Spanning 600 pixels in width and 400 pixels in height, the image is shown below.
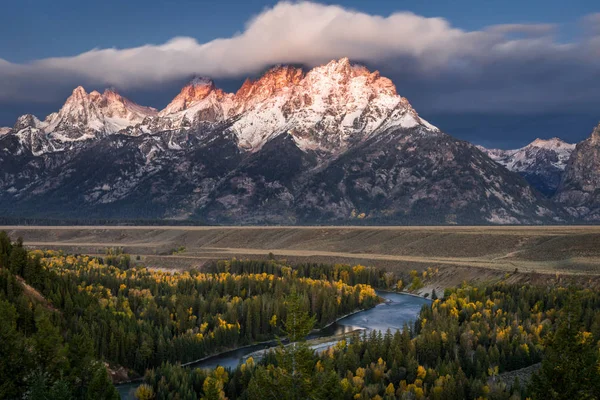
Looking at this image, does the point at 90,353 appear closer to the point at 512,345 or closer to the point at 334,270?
the point at 512,345

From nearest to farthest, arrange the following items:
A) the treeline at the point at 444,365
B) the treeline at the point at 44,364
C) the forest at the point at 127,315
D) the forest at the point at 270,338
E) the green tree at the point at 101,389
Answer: the treeline at the point at 444,365
the forest at the point at 270,338
the green tree at the point at 101,389
the treeline at the point at 44,364
the forest at the point at 127,315

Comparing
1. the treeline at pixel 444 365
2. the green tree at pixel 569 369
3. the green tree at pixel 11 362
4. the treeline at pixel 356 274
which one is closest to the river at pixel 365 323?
the treeline at pixel 356 274

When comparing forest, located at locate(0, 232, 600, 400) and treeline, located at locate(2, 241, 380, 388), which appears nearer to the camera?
forest, located at locate(0, 232, 600, 400)

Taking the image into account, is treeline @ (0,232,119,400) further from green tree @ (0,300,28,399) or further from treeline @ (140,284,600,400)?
treeline @ (140,284,600,400)

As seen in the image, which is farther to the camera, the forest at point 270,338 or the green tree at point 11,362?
the green tree at point 11,362

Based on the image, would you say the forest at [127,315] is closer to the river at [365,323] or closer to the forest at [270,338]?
the forest at [270,338]

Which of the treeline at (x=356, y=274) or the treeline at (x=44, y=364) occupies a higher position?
Answer: the treeline at (x=44, y=364)

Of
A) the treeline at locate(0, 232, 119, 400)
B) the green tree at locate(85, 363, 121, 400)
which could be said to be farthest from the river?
the green tree at locate(85, 363, 121, 400)
